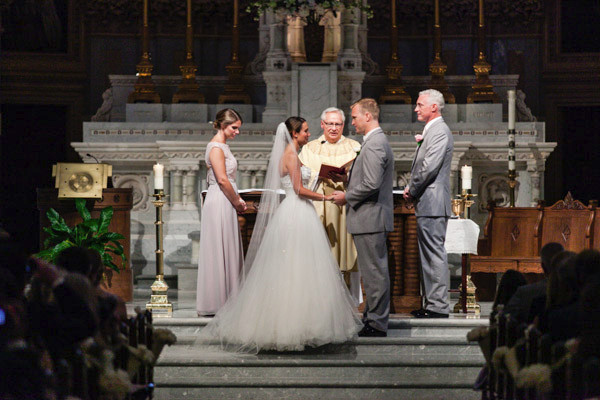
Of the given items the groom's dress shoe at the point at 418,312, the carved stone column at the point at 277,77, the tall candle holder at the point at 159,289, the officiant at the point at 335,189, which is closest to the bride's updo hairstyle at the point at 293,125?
the officiant at the point at 335,189

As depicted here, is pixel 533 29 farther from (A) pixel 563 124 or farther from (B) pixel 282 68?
(B) pixel 282 68

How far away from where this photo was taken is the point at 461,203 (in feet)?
29.1

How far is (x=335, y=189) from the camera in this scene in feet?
26.9

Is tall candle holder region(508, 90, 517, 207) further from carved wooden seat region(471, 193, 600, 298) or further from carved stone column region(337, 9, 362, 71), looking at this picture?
carved stone column region(337, 9, 362, 71)

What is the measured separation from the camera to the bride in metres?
7.06

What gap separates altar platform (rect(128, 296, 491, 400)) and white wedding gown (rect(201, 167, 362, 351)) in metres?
0.12

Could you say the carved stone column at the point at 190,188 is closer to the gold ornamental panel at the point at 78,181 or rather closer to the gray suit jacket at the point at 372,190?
the gold ornamental panel at the point at 78,181

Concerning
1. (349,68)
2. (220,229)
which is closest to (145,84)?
(349,68)

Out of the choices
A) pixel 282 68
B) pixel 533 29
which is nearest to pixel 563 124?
pixel 533 29

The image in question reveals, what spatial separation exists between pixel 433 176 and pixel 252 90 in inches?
190

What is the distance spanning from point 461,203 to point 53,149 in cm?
611

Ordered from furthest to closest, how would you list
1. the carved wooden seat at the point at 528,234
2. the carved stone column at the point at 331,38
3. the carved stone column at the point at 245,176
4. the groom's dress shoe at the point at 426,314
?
the carved stone column at the point at 331,38 < the carved stone column at the point at 245,176 < the carved wooden seat at the point at 528,234 < the groom's dress shoe at the point at 426,314

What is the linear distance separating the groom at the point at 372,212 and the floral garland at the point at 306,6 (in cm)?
332

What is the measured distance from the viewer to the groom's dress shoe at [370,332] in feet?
24.4
